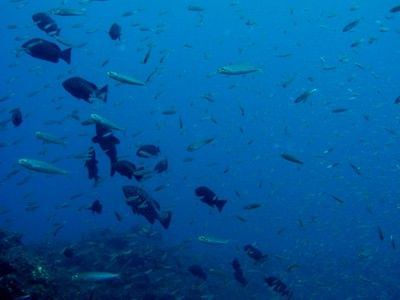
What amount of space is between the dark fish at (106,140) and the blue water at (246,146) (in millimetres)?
4357

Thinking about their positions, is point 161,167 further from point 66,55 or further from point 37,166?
point 66,55

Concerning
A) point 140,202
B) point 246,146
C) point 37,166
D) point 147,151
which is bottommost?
point 246,146

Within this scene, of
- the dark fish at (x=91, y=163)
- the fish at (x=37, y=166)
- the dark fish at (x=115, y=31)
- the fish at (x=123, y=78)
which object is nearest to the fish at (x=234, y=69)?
the fish at (x=123, y=78)

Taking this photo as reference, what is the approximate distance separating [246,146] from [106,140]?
6200cm

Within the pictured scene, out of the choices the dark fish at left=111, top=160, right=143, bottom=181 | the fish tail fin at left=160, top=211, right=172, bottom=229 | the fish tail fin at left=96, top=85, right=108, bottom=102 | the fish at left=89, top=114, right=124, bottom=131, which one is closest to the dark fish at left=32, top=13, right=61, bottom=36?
the fish at left=89, top=114, right=124, bottom=131

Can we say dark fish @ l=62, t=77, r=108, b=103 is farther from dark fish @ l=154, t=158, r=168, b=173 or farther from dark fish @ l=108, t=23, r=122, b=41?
dark fish @ l=108, t=23, r=122, b=41

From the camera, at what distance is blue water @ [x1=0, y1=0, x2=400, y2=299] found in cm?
2095

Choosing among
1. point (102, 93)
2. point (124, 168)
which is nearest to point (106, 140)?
point (124, 168)

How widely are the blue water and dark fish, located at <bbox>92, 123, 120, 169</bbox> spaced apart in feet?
14.3

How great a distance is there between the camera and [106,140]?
267 inches

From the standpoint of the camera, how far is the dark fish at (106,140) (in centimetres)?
672

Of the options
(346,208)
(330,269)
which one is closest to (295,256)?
(330,269)

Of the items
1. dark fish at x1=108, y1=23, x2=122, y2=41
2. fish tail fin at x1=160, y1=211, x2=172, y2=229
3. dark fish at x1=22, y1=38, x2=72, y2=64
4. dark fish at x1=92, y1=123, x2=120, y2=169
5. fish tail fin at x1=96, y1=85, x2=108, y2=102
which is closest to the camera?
fish tail fin at x1=96, y1=85, x2=108, y2=102

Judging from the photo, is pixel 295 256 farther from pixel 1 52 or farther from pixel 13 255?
pixel 1 52
